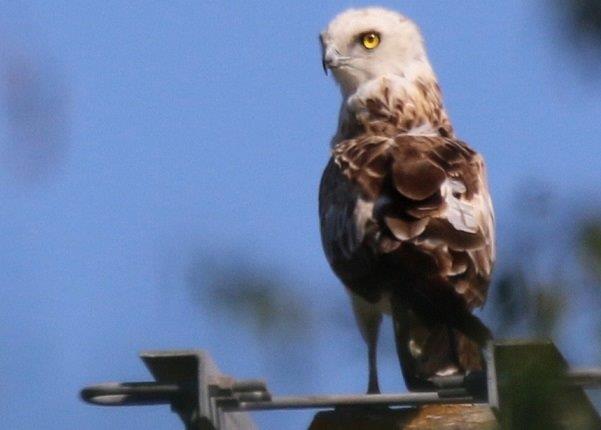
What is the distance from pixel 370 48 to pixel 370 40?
66mm

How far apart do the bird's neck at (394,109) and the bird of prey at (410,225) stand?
0.01m

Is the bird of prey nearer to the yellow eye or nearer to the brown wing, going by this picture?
Result: the brown wing

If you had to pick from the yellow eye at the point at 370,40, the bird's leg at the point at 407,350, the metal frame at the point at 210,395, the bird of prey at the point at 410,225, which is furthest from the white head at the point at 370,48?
the metal frame at the point at 210,395

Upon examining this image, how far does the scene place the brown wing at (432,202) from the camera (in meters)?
5.98

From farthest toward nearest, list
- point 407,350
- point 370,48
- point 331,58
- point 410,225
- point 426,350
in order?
point 370,48, point 331,58, point 410,225, point 426,350, point 407,350

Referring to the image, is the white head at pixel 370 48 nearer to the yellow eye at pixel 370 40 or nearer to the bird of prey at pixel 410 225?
the yellow eye at pixel 370 40

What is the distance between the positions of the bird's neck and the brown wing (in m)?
0.64

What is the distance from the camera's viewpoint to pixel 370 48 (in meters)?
8.62

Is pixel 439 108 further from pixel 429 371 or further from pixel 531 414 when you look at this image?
pixel 531 414

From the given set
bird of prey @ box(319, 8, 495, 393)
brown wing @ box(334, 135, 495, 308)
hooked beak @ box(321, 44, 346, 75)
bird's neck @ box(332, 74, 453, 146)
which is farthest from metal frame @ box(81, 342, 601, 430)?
hooked beak @ box(321, 44, 346, 75)

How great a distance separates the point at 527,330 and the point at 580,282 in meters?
0.10

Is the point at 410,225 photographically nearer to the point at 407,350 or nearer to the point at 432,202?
the point at 432,202

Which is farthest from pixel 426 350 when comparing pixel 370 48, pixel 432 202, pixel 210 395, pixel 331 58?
pixel 370 48

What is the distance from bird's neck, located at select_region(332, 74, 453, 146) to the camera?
7.71 metres
